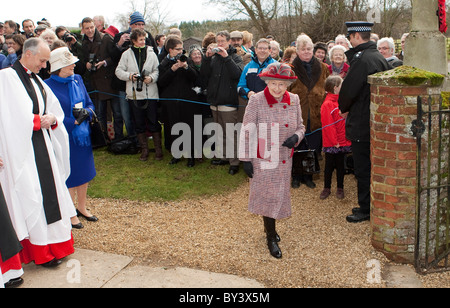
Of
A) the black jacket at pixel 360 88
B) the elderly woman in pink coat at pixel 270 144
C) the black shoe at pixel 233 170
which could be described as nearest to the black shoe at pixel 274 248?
the elderly woman in pink coat at pixel 270 144

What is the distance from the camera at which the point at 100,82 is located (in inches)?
342

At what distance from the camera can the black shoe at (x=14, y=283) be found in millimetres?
4105

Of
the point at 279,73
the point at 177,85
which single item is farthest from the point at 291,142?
the point at 177,85

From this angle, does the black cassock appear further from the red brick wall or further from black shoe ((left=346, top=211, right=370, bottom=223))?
black shoe ((left=346, top=211, right=370, bottom=223))

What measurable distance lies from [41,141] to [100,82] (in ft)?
14.5

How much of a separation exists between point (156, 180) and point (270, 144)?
3134 millimetres

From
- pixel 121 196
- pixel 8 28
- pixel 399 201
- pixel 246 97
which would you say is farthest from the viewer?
pixel 8 28

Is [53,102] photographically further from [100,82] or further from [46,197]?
[100,82]

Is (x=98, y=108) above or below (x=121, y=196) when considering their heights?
above

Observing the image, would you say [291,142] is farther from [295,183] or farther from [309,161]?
[295,183]

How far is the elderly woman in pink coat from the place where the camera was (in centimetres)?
462

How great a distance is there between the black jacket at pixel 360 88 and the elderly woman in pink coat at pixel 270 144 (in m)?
0.96

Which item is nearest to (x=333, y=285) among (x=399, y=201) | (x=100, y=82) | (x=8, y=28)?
(x=399, y=201)

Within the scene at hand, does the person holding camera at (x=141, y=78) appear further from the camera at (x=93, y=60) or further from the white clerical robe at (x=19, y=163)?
the white clerical robe at (x=19, y=163)
